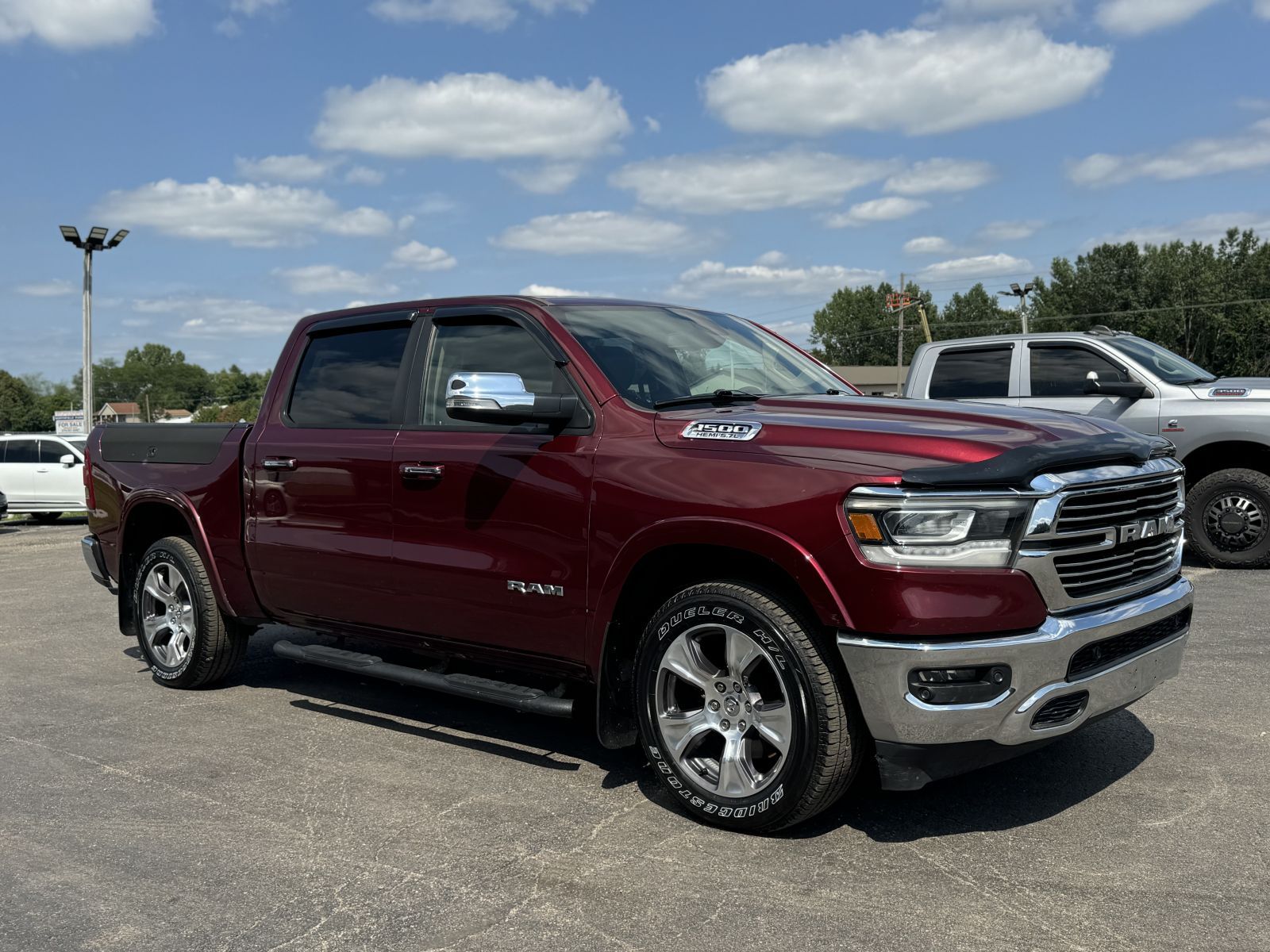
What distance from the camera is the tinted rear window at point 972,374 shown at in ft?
35.3

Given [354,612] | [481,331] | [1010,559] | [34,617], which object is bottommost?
[34,617]

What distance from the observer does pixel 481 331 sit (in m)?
5.05

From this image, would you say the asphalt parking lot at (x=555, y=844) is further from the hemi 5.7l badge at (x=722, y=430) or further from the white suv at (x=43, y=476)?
the white suv at (x=43, y=476)

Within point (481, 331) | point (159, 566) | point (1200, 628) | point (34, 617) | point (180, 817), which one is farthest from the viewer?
point (34, 617)

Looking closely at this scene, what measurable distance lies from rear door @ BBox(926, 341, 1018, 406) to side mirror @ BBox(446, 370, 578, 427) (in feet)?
23.4

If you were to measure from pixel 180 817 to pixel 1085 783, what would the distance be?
3400 mm

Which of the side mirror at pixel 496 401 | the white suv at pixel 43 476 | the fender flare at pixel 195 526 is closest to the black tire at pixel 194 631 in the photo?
the fender flare at pixel 195 526

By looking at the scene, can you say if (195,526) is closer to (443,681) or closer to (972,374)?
(443,681)

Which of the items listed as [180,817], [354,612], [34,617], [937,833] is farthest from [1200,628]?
[34,617]

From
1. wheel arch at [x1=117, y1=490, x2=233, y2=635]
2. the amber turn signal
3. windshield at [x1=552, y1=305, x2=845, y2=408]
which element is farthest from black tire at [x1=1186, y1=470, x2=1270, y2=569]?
wheel arch at [x1=117, y1=490, x2=233, y2=635]

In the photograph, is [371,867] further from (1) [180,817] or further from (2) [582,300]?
(2) [582,300]

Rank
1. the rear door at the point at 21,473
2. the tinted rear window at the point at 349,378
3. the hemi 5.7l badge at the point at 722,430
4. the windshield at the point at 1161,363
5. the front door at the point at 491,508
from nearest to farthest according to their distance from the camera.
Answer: the hemi 5.7l badge at the point at 722,430 < the front door at the point at 491,508 < the tinted rear window at the point at 349,378 < the windshield at the point at 1161,363 < the rear door at the point at 21,473

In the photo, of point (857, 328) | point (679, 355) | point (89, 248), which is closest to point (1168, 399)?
point (679, 355)

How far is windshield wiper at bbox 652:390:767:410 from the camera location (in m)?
4.48
